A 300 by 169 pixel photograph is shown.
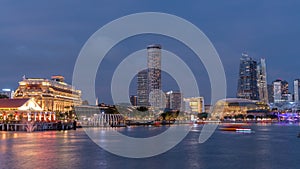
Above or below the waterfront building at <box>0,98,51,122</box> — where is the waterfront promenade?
below

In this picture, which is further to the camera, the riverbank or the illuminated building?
the illuminated building

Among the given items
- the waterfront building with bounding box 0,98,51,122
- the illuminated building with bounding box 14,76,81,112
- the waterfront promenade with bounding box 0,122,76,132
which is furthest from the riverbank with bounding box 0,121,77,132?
the illuminated building with bounding box 14,76,81,112

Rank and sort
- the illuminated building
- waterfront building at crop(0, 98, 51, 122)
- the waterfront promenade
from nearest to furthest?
the waterfront promenade → waterfront building at crop(0, 98, 51, 122) → the illuminated building

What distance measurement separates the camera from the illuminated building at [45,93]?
151500 millimetres

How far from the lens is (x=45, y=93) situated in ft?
508

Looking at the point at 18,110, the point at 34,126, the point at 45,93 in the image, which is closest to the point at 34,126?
the point at 34,126

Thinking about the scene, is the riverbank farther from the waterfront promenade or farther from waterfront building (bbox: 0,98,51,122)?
waterfront building (bbox: 0,98,51,122)


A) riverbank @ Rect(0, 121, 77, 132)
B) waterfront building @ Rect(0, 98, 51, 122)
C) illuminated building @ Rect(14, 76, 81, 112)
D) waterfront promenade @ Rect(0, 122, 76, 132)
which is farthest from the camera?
illuminated building @ Rect(14, 76, 81, 112)

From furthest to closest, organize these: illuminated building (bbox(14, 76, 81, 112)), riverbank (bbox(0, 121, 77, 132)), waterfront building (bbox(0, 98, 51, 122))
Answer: illuminated building (bbox(14, 76, 81, 112)), waterfront building (bbox(0, 98, 51, 122)), riverbank (bbox(0, 121, 77, 132))

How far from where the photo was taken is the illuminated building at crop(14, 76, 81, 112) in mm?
151500

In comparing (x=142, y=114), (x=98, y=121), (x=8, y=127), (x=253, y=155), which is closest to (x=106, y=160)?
(x=253, y=155)

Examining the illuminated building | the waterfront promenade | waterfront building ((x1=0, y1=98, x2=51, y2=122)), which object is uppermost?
the illuminated building

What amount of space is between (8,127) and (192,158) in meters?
74.6

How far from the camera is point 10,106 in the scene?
100938 mm
